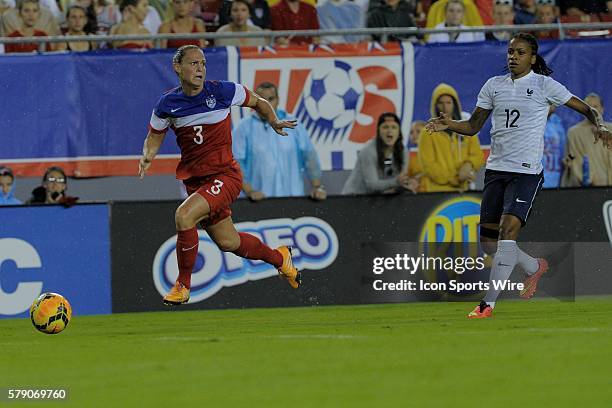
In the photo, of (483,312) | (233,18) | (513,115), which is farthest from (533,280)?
(233,18)

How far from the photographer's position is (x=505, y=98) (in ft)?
40.8

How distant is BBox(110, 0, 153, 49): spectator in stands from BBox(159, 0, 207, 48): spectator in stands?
0.27 m

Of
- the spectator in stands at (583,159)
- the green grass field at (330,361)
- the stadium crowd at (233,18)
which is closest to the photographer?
the green grass field at (330,361)

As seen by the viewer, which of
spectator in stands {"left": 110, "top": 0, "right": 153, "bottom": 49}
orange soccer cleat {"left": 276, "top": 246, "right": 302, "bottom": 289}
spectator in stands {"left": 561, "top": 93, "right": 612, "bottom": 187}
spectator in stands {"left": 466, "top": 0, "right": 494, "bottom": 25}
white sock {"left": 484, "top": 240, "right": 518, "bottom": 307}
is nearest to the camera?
white sock {"left": 484, "top": 240, "right": 518, "bottom": 307}

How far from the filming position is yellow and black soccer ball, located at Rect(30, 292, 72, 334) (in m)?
11.3

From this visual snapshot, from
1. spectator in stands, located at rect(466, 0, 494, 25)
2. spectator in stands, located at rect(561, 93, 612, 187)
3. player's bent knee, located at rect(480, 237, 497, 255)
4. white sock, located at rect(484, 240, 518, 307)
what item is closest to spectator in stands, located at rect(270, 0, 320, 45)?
spectator in stands, located at rect(466, 0, 494, 25)

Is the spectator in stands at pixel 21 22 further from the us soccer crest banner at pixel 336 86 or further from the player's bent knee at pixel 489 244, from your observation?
the player's bent knee at pixel 489 244

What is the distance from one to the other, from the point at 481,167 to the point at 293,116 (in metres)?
2.36

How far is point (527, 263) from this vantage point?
1280cm

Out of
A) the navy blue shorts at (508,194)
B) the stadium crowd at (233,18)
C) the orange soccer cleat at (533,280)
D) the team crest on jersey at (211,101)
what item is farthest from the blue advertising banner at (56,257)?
the navy blue shorts at (508,194)

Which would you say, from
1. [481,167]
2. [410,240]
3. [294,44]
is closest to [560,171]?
[481,167]

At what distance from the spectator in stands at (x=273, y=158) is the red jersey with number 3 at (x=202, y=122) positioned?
10.3 ft

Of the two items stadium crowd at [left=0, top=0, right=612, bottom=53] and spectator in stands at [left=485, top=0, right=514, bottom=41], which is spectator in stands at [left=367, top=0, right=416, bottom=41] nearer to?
stadium crowd at [left=0, top=0, right=612, bottom=53]

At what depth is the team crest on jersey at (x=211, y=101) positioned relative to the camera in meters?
12.4
